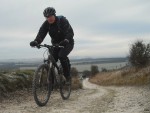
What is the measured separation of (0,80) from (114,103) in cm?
368

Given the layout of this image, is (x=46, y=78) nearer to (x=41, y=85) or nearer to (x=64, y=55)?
(x=41, y=85)

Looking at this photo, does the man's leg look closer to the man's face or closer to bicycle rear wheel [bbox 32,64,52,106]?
bicycle rear wheel [bbox 32,64,52,106]

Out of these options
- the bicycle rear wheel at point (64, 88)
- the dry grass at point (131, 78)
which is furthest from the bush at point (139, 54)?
the bicycle rear wheel at point (64, 88)

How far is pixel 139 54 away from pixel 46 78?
136 ft

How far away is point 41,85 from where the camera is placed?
9805 mm

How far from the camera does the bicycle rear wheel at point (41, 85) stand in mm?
9570

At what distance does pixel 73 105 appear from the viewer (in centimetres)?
988

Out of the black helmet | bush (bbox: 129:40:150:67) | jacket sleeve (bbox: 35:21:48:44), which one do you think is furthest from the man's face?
bush (bbox: 129:40:150:67)

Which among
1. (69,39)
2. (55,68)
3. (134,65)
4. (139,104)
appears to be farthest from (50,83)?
(134,65)

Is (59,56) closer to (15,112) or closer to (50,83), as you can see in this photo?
(50,83)

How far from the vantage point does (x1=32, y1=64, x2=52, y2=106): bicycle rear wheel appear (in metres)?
9.57

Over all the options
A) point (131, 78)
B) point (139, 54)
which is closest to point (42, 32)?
point (131, 78)

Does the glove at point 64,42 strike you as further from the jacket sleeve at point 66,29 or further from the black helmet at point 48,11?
the black helmet at point 48,11

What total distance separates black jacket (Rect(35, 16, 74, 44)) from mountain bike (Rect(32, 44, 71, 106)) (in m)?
0.39
